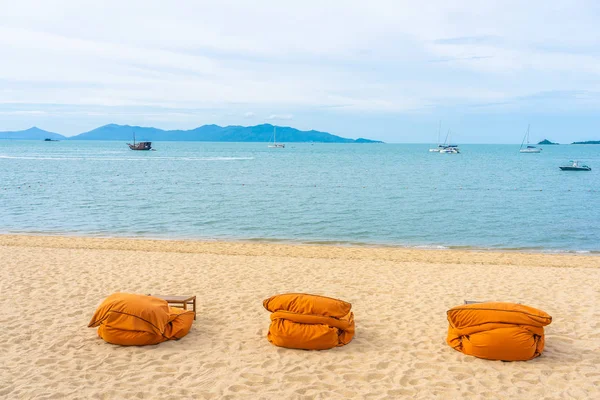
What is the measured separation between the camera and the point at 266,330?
791cm

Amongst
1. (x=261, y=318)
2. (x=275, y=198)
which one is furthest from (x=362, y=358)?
(x=275, y=198)

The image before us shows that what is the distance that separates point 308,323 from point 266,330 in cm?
97

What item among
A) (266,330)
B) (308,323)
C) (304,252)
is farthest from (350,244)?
(308,323)

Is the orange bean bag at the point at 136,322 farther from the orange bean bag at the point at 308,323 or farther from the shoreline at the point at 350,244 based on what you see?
the shoreline at the point at 350,244

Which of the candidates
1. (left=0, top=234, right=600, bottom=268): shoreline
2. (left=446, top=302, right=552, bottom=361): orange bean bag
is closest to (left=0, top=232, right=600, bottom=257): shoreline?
(left=0, top=234, right=600, bottom=268): shoreline

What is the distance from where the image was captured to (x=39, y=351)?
22.6 ft

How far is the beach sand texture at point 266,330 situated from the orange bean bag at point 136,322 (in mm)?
148

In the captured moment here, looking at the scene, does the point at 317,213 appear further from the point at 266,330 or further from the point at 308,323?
the point at 308,323

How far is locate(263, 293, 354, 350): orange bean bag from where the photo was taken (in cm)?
710

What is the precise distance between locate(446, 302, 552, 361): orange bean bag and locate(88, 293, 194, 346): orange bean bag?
404cm

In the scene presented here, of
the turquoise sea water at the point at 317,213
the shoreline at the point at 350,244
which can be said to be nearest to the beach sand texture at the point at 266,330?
the shoreline at the point at 350,244

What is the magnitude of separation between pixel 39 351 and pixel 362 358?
4.35 meters

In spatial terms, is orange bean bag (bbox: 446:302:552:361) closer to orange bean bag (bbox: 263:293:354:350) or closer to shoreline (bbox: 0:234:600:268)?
orange bean bag (bbox: 263:293:354:350)

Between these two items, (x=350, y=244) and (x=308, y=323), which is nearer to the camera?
(x=308, y=323)
